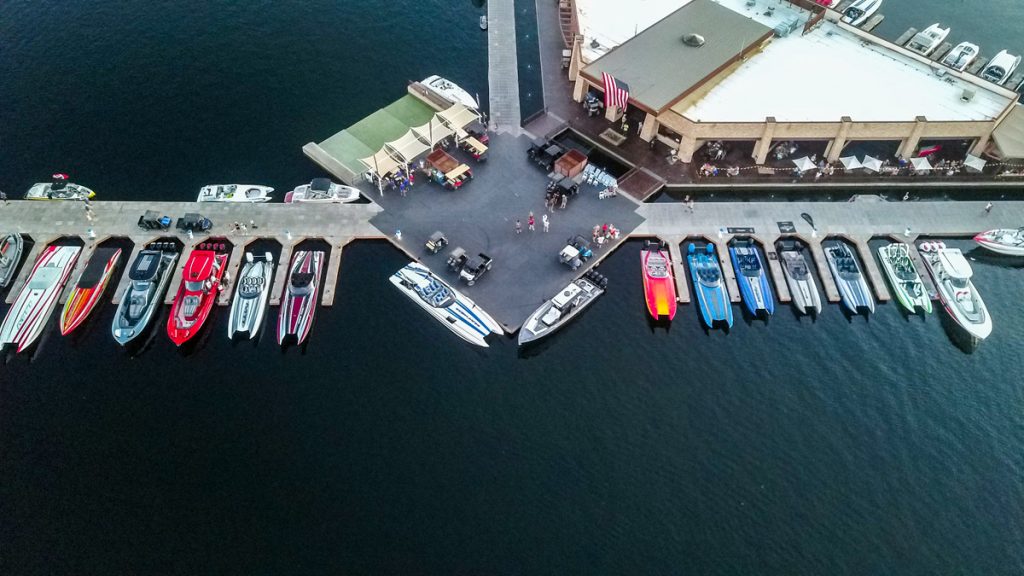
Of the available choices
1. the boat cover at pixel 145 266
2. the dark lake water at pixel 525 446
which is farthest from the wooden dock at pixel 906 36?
the boat cover at pixel 145 266

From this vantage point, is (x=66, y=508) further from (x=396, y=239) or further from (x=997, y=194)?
(x=997, y=194)

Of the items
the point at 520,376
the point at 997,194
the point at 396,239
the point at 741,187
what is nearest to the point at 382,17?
the point at 396,239

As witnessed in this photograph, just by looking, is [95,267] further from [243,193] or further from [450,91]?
[450,91]

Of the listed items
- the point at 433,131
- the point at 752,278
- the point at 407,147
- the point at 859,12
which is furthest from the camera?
the point at 859,12

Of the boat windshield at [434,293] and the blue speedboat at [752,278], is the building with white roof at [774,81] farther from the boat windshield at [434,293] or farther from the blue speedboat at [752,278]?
the boat windshield at [434,293]

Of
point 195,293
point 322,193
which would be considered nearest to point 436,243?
point 322,193

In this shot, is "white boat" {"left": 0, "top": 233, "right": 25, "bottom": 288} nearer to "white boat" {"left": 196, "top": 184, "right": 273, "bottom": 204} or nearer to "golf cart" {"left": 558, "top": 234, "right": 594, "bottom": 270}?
"white boat" {"left": 196, "top": 184, "right": 273, "bottom": 204}
